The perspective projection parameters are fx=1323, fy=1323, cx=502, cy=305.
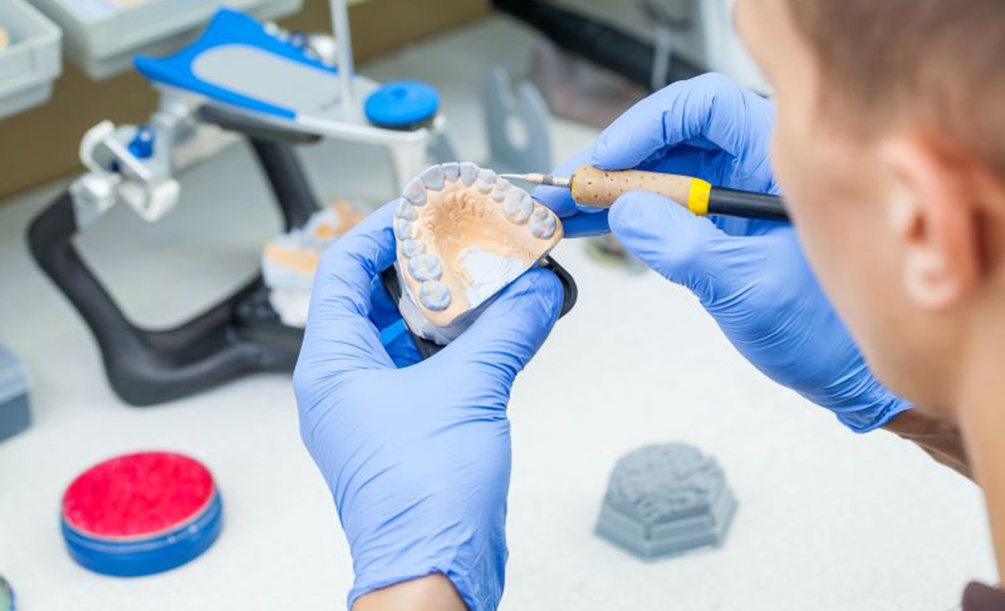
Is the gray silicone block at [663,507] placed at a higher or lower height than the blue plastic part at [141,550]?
higher

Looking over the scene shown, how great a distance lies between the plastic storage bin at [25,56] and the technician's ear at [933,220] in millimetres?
896

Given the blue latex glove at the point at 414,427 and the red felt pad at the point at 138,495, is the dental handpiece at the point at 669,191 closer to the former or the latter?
the blue latex glove at the point at 414,427

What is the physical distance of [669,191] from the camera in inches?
33.9

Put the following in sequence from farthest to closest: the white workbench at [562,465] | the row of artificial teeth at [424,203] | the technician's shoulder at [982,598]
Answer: the white workbench at [562,465], the row of artificial teeth at [424,203], the technician's shoulder at [982,598]

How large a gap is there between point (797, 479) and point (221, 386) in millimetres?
585

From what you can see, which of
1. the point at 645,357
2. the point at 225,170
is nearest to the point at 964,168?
the point at 645,357

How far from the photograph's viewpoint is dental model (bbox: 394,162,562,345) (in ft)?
2.86

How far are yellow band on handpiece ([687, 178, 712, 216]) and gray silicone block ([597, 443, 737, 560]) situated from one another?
354mm

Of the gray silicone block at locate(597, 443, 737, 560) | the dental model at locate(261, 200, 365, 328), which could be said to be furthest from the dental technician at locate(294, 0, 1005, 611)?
the dental model at locate(261, 200, 365, 328)

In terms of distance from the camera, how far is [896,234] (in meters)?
0.51

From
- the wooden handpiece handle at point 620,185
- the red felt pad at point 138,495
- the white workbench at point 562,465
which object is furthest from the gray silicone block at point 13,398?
the wooden handpiece handle at point 620,185

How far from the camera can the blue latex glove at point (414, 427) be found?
76 cm

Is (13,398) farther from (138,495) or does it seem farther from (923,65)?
(923,65)

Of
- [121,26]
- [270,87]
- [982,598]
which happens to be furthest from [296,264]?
[982,598]
